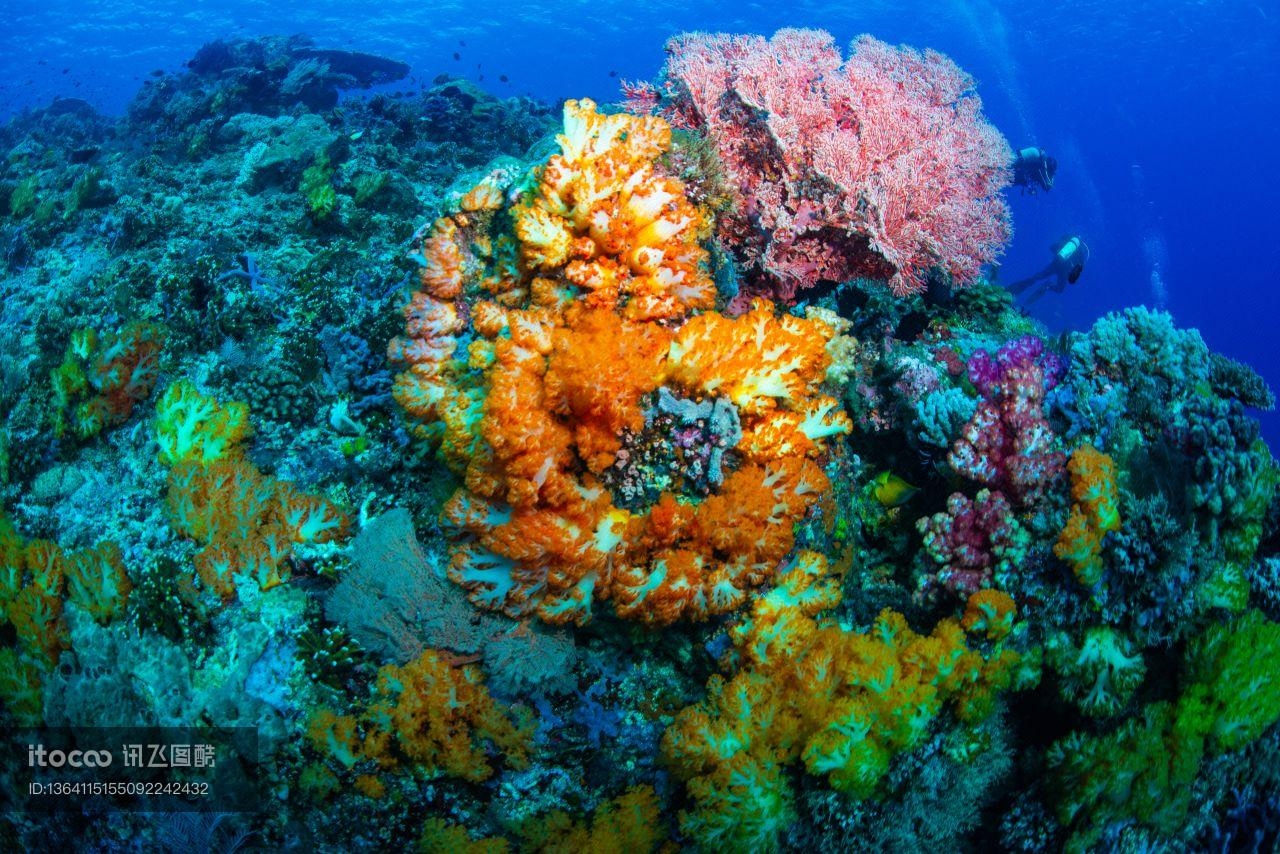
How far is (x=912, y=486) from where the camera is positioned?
15.2 ft

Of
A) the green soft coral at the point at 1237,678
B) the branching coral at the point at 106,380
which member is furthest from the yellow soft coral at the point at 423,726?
the green soft coral at the point at 1237,678

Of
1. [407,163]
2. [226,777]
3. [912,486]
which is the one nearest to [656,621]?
[912,486]

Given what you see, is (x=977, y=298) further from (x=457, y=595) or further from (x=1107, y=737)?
(x=457, y=595)

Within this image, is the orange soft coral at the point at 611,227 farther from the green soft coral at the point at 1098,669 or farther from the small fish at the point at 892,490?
the green soft coral at the point at 1098,669

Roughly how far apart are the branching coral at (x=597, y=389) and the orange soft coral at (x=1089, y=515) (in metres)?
1.48

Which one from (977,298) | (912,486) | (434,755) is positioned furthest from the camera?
(977,298)

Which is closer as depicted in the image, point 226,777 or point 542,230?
point 226,777

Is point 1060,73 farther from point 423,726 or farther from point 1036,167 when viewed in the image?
point 423,726

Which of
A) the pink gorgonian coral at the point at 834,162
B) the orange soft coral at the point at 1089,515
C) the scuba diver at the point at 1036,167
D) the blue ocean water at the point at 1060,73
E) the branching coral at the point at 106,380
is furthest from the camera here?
the blue ocean water at the point at 1060,73

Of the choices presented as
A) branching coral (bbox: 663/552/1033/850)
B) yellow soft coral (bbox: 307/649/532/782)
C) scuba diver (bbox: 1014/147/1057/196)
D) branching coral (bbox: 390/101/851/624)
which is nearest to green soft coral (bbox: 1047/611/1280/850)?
branching coral (bbox: 663/552/1033/850)

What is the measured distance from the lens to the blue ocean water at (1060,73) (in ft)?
156

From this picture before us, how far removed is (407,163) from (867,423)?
26.2 ft

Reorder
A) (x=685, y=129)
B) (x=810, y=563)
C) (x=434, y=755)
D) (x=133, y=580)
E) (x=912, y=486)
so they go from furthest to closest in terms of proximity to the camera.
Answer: (x=685, y=129) < (x=912, y=486) < (x=133, y=580) < (x=810, y=563) < (x=434, y=755)

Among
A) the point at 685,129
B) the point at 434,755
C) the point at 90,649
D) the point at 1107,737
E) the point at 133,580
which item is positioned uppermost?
the point at 685,129
